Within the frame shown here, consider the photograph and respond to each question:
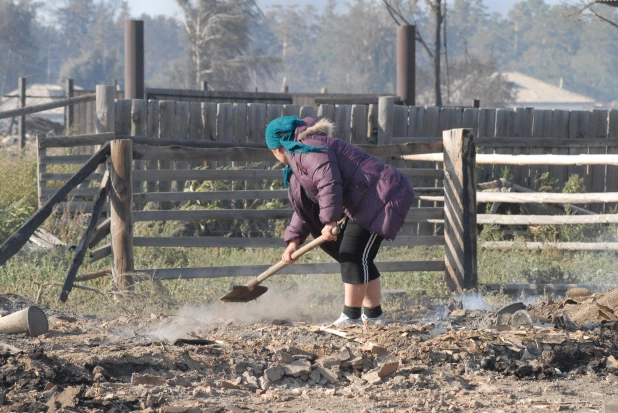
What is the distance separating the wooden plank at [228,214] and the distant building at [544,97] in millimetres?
66697

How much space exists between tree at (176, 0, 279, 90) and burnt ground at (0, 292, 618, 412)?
162 ft

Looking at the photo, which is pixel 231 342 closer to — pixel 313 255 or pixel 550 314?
pixel 550 314

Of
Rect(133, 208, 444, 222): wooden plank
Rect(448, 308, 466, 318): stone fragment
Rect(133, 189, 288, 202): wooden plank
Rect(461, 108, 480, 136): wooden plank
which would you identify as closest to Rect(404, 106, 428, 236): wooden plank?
Rect(461, 108, 480, 136): wooden plank

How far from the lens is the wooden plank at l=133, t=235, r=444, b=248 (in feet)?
24.5

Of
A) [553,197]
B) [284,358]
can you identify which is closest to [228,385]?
[284,358]

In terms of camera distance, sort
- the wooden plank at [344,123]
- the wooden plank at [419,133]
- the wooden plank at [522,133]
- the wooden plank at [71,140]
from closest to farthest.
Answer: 1. the wooden plank at [71,140]
2. the wooden plank at [344,123]
3. the wooden plank at [419,133]
4. the wooden plank at [522,133]

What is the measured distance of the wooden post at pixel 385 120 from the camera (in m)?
10.4

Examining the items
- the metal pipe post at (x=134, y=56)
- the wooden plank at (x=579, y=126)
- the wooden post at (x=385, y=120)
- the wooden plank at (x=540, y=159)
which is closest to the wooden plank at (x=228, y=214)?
the wooden plank at (x=540, y=159)

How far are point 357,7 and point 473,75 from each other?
120ft

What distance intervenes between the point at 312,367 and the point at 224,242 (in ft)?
9.91

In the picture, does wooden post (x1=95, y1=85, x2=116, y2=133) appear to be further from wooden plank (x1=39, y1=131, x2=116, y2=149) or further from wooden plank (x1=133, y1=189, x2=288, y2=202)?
wooden plank (x1=133, y1=189, x2=288, y2=202)

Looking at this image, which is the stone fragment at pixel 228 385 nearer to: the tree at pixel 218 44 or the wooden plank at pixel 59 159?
the wooden plank at pixel 59 159

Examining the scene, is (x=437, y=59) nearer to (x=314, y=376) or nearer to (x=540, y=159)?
(x=540, y=159)

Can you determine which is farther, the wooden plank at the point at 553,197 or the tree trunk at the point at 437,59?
the tree trunk at the point at 437,59
